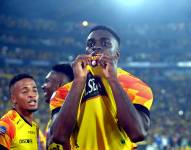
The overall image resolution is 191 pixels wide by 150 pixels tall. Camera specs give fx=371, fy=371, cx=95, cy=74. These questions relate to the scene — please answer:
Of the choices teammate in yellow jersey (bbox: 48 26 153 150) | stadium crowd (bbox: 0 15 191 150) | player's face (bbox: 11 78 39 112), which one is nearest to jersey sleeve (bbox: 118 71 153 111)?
→ teammate in yellow jersey (bbox: 48 26 153 150)

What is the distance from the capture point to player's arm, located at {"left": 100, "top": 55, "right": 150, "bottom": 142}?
197cm

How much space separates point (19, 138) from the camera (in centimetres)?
368

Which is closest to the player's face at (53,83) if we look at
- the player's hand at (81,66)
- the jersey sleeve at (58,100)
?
the jersey sleeve at (58,100)

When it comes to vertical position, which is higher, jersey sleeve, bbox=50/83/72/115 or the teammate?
the teammate

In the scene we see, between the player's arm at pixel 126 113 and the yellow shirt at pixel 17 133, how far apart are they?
181cm

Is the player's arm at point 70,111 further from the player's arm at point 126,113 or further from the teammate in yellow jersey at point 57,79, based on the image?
the teammate in yellow jersey at point 57,79

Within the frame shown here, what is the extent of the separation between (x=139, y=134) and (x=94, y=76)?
0.43 m

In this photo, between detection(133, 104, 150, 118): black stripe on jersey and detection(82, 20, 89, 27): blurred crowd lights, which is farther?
detection(82, 20, 89, 27): blurred crowd lights

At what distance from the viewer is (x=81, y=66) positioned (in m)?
2.09

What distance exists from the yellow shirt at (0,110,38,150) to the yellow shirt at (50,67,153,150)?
62.1 inches

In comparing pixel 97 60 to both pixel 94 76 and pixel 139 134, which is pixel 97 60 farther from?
pixel 139 134

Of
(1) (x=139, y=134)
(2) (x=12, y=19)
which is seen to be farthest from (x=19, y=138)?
(2) (x=12, y=19)

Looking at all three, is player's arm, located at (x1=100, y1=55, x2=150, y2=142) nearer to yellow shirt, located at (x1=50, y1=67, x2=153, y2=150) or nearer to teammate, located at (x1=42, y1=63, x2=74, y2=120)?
yellow shirt, located at (x1=50, y1=67, x2=153, y2=150)

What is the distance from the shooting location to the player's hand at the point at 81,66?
2.07 m
